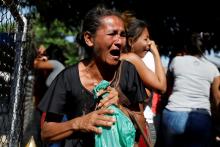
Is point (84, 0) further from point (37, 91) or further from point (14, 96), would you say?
point (14, 96)

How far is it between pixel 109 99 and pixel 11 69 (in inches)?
61.9

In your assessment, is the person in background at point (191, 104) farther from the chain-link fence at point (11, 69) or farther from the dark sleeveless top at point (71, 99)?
the dark sleeveless top at point (71, 99)

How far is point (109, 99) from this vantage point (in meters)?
2.61

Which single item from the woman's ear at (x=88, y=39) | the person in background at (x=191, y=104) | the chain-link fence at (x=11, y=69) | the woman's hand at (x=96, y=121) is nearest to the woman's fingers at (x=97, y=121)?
the woman's hand at (x=96, y=121)

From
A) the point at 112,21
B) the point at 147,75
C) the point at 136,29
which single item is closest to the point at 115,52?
the point at 112,21

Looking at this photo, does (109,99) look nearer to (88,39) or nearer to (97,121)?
(97,121)

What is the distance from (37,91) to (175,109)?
2521 millimetres

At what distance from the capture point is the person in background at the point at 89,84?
271 centimetres

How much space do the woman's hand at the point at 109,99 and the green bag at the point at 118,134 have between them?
24 millimetres

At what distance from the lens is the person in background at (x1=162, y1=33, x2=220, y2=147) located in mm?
4738

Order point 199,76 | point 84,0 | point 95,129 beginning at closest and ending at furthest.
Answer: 1. point 95,129
2. point 199,76
3. point 84,0

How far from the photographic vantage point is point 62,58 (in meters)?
7.28

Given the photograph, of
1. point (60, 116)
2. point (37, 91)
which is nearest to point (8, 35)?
point (60, 116)

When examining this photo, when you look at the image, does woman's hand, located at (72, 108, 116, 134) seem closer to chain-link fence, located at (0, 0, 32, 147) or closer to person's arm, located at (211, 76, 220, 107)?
chain-link fence, located at (0, 0, 32, 147)
